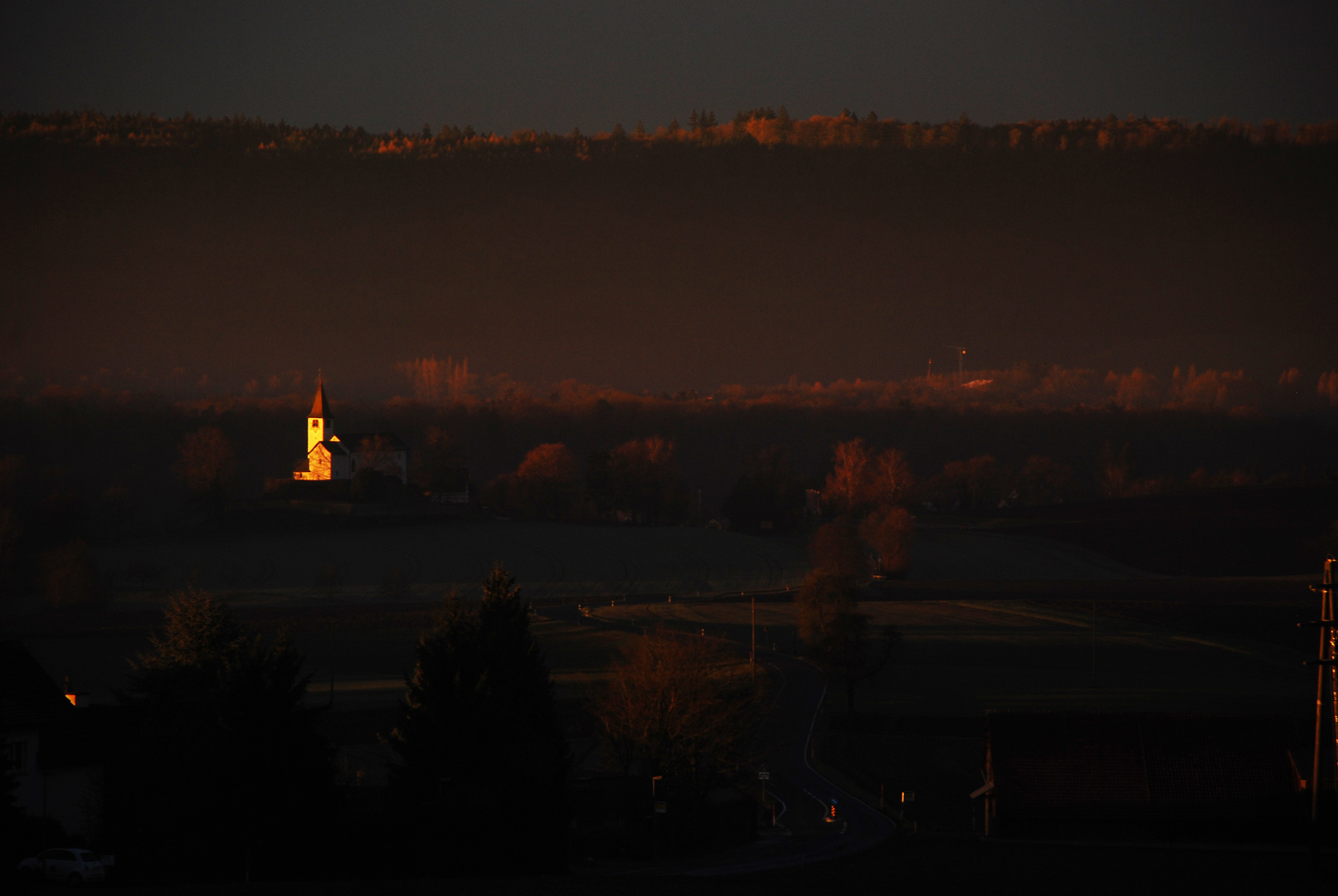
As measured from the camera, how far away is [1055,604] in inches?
3329

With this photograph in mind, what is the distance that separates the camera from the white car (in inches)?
821

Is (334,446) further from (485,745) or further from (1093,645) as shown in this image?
(485,745)

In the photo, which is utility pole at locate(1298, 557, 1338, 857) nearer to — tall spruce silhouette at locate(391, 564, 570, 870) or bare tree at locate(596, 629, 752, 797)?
tall spruce silhouette at locate(391, 564, 570, 870)

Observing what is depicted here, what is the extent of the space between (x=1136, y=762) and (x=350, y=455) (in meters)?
128

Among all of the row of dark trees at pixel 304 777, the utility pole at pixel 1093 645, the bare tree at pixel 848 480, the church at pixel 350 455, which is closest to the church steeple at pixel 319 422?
the church at pixel 350 455

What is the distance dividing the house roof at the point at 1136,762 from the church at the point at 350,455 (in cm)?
11771

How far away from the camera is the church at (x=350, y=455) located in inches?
5778

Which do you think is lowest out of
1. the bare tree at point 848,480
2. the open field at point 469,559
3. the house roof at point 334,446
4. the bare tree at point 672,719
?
the bare tree at point 672,719

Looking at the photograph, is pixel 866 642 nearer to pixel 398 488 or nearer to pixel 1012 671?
pixel 1012 671

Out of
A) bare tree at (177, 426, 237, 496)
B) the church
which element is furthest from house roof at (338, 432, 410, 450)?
bare tree at (177, 426, 237, 496)

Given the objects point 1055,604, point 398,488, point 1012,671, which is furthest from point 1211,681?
point 398,488

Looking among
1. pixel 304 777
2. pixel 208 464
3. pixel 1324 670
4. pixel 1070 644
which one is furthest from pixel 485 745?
pixel 208 464

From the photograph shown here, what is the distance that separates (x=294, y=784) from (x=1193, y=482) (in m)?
168

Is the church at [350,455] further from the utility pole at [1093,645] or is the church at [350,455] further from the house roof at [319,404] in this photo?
the utility pole at [1093,645]
